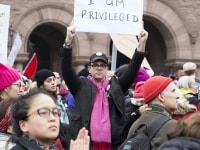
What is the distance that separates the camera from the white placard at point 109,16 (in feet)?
19.4

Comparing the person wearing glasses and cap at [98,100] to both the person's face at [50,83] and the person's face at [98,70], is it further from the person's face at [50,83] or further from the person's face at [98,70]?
the person's face at [50,83]

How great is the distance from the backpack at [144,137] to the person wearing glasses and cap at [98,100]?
40.6 inches

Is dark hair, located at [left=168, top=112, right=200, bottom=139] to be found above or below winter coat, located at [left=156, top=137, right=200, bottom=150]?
above

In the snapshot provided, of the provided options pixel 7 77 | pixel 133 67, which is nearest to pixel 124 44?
pixel 133 67

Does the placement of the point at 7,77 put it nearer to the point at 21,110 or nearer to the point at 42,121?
the point at 21,110

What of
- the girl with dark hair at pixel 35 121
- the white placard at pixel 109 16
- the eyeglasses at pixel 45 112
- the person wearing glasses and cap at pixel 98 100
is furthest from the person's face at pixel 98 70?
the eyeglasses at pixel 45 112

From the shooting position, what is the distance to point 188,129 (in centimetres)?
309

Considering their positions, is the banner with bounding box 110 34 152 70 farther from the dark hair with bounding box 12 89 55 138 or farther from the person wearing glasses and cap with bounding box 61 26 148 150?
the dark hair with bounding box 12 89 55 138

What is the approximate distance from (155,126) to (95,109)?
1217mm

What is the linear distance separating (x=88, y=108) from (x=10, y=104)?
135 cm

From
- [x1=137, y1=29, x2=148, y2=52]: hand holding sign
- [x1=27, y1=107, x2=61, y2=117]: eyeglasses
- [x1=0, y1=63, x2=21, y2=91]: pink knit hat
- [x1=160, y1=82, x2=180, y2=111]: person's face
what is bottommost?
[x1=27, y1=107, x2=61, y2=117]: eyeglasses

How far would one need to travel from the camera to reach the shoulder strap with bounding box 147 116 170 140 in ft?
13.1

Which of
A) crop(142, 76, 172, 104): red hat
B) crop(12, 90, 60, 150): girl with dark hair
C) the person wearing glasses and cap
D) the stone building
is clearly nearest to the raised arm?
the person wearing glasses and cap

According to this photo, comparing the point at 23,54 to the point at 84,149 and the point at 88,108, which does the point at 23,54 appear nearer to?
the point at 88,108
